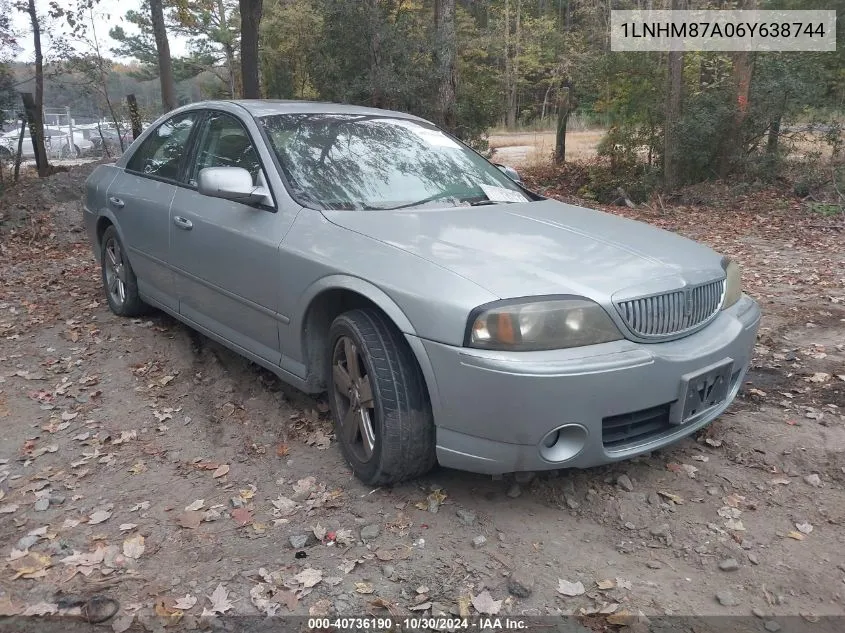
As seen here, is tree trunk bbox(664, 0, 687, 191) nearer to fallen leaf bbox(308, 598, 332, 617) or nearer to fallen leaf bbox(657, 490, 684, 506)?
fallen leaf bbox(657, 490, 684, 506)

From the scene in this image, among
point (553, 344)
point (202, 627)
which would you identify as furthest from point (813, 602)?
point (202, 627)

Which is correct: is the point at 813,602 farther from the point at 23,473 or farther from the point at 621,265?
the point at 23,473

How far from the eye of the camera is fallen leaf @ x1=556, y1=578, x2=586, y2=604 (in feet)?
8.02

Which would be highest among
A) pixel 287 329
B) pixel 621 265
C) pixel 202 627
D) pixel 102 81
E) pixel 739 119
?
pixel 102 81

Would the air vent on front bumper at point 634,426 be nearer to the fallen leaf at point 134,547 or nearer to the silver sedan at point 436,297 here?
the silver sedan at point 436,297

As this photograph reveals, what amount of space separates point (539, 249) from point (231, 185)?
153cm

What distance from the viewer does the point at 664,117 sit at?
44.2 ft

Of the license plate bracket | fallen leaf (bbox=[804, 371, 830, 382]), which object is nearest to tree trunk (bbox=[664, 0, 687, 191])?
fallen leaf (bbox=[804, 371, 830, 382])

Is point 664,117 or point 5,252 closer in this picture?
point 5,252

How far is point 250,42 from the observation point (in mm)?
11039

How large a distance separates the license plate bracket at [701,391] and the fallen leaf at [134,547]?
7.15 ft

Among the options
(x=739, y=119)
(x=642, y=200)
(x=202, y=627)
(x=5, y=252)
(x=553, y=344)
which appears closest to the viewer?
(x=202, y=627)

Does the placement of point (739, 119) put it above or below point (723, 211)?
above

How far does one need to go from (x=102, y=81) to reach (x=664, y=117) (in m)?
13.3
